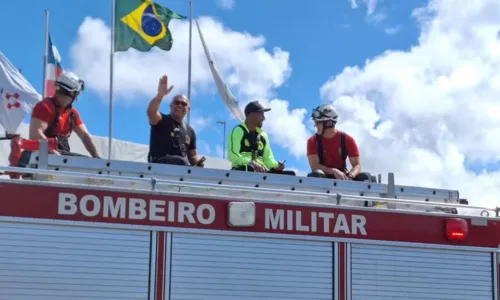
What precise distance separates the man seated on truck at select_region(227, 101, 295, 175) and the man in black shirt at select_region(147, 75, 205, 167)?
0.43 m

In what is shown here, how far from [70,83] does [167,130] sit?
3.06 ft

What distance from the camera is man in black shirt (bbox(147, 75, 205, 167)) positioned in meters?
6.93

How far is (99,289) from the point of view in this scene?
549cm

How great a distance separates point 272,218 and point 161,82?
1600 millimetres

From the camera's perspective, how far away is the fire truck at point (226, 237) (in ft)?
17.9

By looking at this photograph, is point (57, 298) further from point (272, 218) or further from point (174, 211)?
point (272, 218)

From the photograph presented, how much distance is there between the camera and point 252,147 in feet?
24.5

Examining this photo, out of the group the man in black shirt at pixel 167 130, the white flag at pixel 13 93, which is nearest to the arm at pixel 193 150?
the man in black shirt at pixel 167 130

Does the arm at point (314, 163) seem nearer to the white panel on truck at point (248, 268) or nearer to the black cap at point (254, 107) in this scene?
the black cap at point (254, 107)

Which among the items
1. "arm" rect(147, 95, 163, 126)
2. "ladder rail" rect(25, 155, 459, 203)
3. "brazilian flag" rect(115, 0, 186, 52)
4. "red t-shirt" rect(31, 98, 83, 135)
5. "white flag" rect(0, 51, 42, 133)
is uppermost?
"brazilian flag" rect(115, 0, 186, 52)

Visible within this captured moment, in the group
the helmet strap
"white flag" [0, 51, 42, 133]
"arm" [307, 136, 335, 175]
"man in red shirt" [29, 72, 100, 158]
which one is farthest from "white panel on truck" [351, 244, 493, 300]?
"white flag" [0, 51, 42, 133]

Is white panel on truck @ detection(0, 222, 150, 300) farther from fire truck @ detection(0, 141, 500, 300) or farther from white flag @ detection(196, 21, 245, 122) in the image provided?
white flag @ detection(196, 21, 245, 122)

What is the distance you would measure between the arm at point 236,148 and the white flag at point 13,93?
707cm

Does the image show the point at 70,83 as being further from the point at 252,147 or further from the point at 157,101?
the point at 252,147
